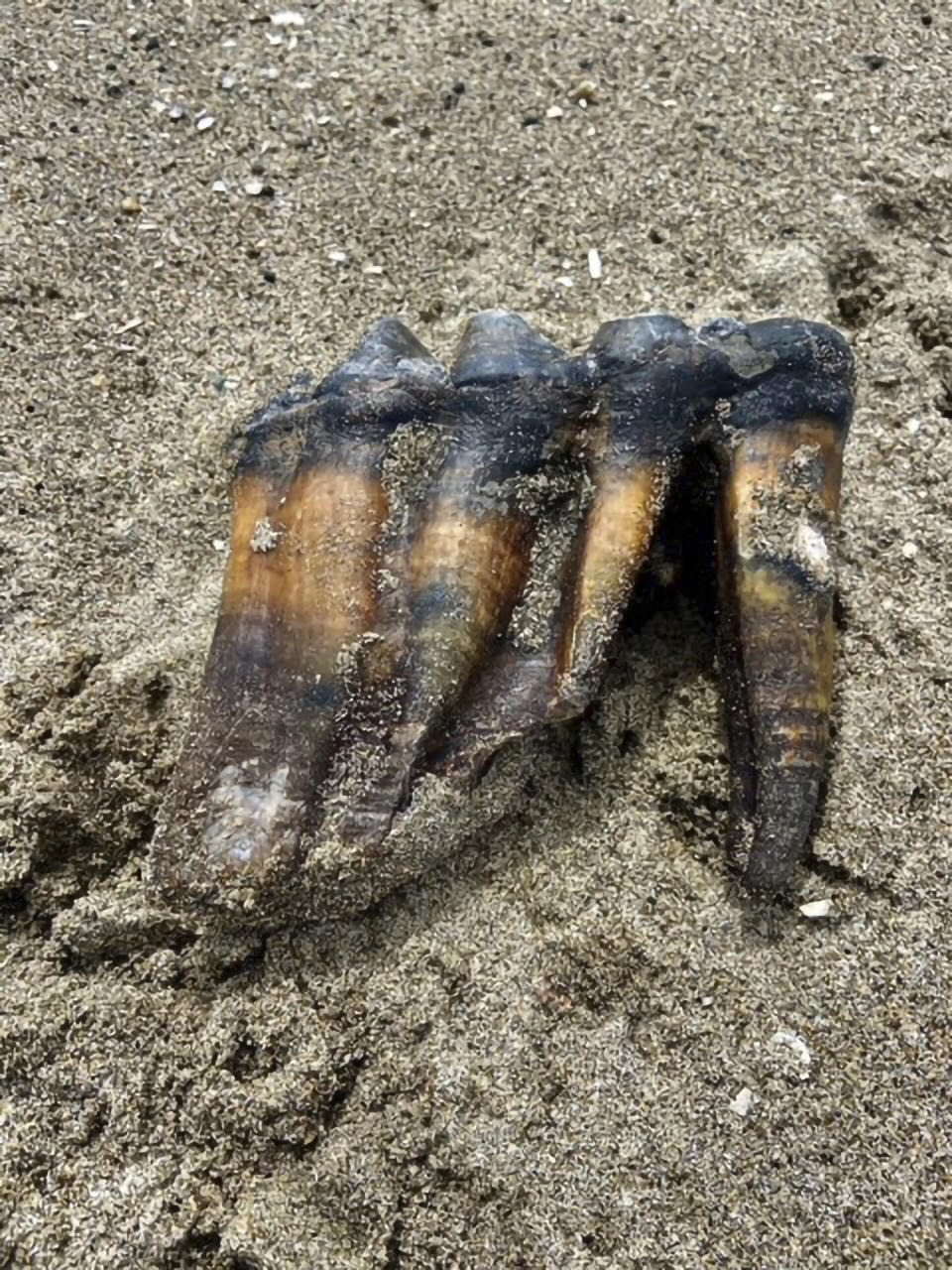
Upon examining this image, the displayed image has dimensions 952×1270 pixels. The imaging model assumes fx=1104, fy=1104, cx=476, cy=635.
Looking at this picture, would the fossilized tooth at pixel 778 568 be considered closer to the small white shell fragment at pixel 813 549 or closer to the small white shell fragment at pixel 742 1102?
the small white shell fragment at pixel 813 549

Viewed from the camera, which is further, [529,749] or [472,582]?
[529,749]

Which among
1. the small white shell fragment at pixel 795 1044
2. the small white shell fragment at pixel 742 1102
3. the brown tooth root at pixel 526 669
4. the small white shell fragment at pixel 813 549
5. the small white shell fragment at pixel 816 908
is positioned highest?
the small white shell fragment at pixel 813 549

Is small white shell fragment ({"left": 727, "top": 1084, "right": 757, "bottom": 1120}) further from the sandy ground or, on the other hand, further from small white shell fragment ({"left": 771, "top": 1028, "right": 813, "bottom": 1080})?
small white shell fragment ({"left": 771, "top": 1028, "right": 813, "bottom": 1080})

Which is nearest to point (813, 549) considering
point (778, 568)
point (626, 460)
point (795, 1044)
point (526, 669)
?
point (778, 568)

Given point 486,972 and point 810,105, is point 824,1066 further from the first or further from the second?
point 810,105

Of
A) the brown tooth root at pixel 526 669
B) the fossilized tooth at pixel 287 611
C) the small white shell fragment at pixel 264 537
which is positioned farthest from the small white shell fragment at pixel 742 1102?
the small white shell fragment at pixel 264 537

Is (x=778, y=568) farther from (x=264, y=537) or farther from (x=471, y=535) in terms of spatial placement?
(x=264, y=537)

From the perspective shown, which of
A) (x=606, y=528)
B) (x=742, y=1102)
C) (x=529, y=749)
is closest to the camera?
(x=742, y=1102)
